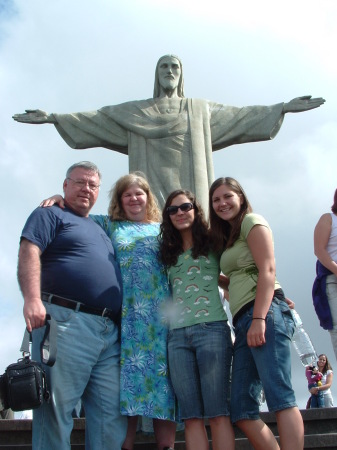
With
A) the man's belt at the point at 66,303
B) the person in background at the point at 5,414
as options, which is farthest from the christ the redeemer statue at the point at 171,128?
the man's belt at the point at 66,303

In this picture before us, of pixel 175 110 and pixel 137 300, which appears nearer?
pixel 137 300

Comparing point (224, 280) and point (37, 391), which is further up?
point (224, 280)

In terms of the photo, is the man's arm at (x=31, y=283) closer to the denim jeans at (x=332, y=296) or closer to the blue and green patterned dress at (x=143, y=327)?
the blue and green patterned dress at (x=143, y=327)

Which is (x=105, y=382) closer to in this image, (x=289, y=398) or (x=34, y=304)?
(x=34, y=304)

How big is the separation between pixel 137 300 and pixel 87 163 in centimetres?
97

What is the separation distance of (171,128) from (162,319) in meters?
5.12

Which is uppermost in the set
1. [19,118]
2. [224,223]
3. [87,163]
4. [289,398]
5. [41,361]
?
[19,118]

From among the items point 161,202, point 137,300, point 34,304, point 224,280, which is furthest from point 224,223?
point 161,202

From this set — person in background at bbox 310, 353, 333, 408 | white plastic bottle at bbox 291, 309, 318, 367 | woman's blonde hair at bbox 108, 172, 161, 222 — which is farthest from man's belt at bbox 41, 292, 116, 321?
person in background at bbox 310, 353, 333, 408

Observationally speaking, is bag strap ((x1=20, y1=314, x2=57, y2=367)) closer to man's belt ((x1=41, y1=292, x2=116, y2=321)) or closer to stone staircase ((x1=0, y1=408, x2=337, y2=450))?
man's belt ((x1=41, y1=292, x2=116, y2=321))

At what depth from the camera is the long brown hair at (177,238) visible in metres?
4.01

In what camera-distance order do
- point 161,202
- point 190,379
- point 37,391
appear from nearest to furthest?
point 37,391 < point 190,379 < point 161,202

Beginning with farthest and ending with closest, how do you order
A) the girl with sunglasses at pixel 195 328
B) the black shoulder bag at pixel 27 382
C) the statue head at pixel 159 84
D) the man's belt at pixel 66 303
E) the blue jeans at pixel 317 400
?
the statue head at pixel 159 84
the blue jeans at pixel 317 400
the man's belt at pixel 66 303
the girl with sunglasses at pixel 195 328
the black shoulder bag at pixel 27 382

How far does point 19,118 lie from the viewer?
8.69 m
